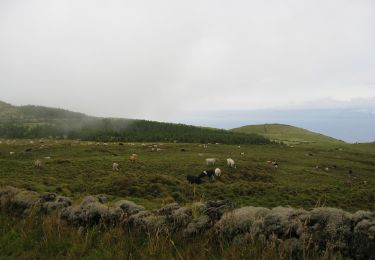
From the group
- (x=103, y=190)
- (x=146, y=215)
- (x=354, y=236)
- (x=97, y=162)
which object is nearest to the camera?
(x=354, y=236)

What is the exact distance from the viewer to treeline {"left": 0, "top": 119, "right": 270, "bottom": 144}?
455 ft

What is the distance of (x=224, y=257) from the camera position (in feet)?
20.9

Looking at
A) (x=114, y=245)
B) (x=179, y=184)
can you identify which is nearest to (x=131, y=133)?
(x=179, y=184)

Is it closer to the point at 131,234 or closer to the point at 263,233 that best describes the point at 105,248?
the point at 131,234

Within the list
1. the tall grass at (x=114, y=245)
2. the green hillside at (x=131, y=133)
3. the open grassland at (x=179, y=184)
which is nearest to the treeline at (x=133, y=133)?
the green hillside at (x=131, y=133)

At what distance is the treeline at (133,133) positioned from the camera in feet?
455

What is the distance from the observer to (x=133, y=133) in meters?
151

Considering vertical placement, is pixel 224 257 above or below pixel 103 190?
above

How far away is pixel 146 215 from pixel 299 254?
4.21 m

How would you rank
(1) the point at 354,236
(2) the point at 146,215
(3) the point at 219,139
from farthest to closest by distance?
(3) the point at 219,139, (2) the point at 146,215, (1) the point at 354,236

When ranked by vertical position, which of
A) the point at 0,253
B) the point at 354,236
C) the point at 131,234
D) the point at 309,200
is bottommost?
the point at 309,200

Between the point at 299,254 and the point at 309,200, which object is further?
the point at 309,200

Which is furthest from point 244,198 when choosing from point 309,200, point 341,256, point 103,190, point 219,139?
point 219,139

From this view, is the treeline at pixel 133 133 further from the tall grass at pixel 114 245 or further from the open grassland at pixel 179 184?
the tall grass at pixel 114 245
